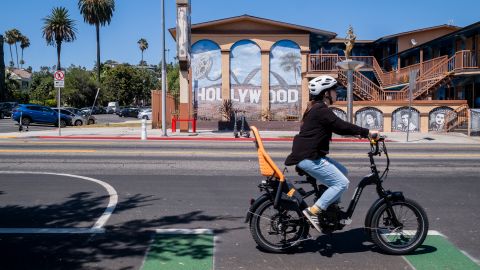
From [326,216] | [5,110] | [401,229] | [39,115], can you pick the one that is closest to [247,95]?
[39,115]

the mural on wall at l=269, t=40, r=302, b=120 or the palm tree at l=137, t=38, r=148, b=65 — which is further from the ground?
the palm tree at l=137, t=38, r=148, b=65

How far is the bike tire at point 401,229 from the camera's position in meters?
5.39

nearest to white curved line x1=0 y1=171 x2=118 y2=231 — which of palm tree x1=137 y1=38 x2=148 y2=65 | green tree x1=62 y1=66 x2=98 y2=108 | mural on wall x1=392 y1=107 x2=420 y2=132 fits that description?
mural on wall x1=392 y1=107 x2=420 y2=132

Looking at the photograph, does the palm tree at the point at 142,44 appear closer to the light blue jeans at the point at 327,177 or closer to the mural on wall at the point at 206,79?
the mural on wall at the point at 206,79

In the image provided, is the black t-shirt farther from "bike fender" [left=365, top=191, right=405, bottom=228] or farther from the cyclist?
"bike fender" [left=365, top=191, right=405, bottom=228]

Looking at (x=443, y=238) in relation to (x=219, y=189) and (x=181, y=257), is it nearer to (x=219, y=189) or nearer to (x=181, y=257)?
(x=181, y=257)

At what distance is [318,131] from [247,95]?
26.2m

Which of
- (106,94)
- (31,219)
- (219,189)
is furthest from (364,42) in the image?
(106,94)

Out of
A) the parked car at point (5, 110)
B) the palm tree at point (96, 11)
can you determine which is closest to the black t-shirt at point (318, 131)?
the parked car at point (5, 110)

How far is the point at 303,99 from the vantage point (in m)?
30.9

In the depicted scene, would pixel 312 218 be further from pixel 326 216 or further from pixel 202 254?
pixel 202 254

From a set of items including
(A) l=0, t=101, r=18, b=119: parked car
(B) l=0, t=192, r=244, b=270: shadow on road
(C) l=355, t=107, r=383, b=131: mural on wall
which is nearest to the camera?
(B) l=0, t=192, r=244, b=270: shadow on road

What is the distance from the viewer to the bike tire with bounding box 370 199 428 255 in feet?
17.7

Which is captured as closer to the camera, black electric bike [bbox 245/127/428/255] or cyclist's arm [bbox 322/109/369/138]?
cyclist's arm [bbox 322/109/369/138]
